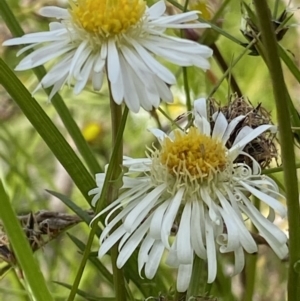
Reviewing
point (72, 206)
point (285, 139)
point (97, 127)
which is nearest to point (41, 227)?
point (72, 206)

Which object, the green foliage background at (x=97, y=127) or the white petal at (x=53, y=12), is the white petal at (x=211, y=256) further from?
the green foliage background at (x=97, y=127)

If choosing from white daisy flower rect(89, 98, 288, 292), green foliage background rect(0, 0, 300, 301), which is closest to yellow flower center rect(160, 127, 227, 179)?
white daisy flower rect(89, 98, 288, 292)

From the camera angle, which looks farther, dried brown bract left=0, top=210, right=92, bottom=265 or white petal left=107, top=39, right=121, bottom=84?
dried brown bract left=0, top=210, right=92, bottom=265

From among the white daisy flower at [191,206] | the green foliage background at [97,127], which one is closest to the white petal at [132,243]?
the white daisy flower at [191,206]

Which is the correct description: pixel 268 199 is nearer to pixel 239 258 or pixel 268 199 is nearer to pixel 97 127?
pixel 239 258

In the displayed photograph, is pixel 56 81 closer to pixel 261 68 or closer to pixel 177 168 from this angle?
pixel 177 168

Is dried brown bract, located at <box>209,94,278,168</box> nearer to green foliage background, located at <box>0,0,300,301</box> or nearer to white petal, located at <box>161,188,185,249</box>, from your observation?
white petal, located at <box>161,188,185,249</box>

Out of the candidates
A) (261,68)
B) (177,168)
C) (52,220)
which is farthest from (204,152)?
(261,68)
